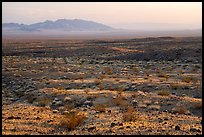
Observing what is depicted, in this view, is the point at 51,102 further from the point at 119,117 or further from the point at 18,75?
the point at 18,75

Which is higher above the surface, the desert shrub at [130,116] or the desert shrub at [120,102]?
the desert shrub at [130,116]

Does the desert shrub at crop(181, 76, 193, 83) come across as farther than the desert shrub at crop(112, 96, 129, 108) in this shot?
Yes

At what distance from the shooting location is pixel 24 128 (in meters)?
11.6

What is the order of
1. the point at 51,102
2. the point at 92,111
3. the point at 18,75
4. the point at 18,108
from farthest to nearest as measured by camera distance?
1. the point at 18,75
2. the point at 51,102
3. the point at 18,108
4. the point at 92,111

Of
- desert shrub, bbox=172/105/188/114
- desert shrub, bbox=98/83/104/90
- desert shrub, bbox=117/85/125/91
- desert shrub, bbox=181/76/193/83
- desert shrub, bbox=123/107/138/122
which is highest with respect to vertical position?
desert shrub, bbox=123/107/138/122

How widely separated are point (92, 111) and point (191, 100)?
4.62m

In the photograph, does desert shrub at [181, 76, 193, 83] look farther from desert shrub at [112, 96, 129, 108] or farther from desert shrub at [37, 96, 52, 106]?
desert shrub at [37, 96, 52, 106]

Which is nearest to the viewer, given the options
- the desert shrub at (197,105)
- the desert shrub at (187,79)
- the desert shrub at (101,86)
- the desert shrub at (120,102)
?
the desert shrub at (197,105)

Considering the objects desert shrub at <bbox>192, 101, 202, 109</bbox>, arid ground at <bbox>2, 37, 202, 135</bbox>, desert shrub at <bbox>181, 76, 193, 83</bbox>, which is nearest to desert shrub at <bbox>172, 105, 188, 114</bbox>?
arid ground at <bbox>2, 37, 202, 135</bbox>

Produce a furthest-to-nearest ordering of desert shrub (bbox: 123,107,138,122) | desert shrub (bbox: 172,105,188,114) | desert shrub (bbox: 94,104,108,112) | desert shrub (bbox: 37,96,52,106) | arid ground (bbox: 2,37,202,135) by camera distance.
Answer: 1. desert shrub (bbox: 37,96,52,106)
2. desert shrub (bbox: 94,104,108,112)
3. desert shrub (bbox: 172,105,188,114)
4. desert shrub (bbox: 123,107,138,122)
5. arid ground (bbox: 2,37,202,135)

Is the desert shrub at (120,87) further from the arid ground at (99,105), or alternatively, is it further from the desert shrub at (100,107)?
the desert shrub at (100,107)

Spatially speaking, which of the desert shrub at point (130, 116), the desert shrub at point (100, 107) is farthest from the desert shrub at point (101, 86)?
the desert shrub at point (130, 116)

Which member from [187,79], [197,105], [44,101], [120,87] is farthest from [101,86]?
[197,105]

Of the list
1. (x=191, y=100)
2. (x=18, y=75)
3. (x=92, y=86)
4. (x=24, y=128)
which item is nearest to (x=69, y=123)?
(x=24, y=128)
